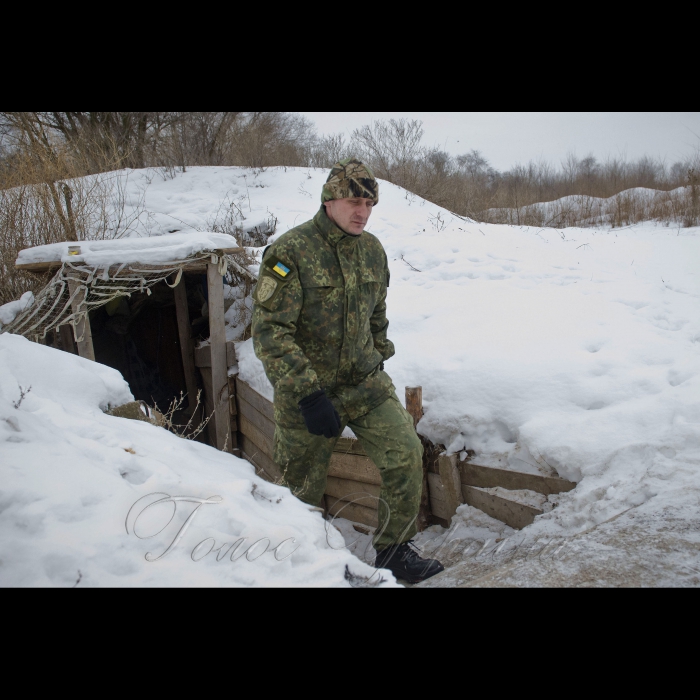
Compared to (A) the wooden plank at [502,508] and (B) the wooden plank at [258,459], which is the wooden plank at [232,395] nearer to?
(B) the wooden plank at [258,459]

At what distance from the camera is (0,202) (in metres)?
6.44

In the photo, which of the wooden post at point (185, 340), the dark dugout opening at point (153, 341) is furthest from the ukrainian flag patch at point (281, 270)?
the dark dugout opening at point (153, 341)

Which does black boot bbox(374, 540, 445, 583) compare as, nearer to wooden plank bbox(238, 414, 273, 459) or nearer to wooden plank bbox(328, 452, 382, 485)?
wooden plank bbox(328, 452, 382, 485)

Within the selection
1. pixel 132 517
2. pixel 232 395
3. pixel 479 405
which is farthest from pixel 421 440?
pixel 232 395

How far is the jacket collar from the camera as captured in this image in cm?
286

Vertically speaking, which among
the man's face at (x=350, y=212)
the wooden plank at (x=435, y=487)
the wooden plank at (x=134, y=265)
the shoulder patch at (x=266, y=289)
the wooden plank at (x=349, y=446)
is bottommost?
the wooden plank at (x=435, y=487)

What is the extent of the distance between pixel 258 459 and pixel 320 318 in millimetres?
3074

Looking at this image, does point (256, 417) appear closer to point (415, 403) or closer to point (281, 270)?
point (415, 403)

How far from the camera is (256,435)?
5414 mm

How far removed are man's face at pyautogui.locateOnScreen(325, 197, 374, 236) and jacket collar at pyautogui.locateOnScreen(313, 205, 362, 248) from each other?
3cm

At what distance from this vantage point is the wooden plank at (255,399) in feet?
15.8

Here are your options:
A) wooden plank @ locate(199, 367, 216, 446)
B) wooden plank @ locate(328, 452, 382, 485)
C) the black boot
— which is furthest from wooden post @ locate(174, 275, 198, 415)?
the black boot

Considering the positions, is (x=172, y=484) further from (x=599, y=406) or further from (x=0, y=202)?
(x=0, y=202)

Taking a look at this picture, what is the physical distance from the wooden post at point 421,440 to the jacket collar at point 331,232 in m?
1.39
